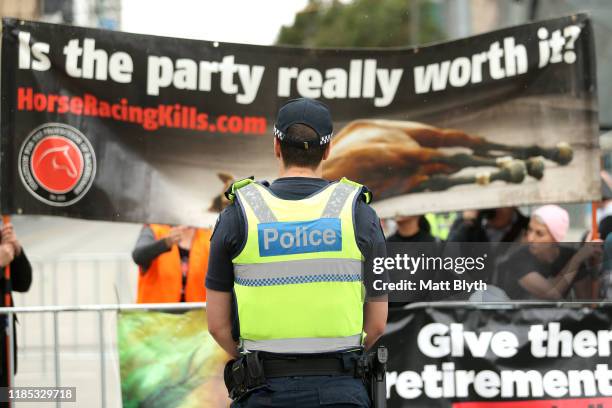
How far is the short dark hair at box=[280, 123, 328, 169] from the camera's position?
11.8 feet

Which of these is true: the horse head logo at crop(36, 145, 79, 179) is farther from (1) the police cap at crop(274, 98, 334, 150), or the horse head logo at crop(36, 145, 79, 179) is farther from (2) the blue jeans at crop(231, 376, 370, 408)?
(2) the blue jeans at crop(231, 376, 370, 408)

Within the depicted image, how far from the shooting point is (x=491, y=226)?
7.61m

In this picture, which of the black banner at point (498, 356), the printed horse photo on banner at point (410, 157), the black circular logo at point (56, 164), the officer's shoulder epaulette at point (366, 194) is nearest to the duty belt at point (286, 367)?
the officer's shoulder epaulette at point (366, 194)

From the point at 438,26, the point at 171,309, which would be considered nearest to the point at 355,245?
the point at 171,309

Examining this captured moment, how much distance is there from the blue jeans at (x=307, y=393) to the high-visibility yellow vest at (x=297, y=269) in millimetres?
111

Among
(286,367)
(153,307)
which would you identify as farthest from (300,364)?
(153,307)

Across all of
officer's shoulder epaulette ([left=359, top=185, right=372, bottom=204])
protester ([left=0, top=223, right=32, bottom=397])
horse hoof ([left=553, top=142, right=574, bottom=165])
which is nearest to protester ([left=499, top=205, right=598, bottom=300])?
horse hoof ([left=553, top=142, right=574, bottom=165])

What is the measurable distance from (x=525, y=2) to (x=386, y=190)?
11.5 meters

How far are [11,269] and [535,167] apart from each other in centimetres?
341

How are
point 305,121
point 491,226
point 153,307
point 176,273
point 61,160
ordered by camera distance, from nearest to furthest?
point 305,121, point 153,307, point 61,160, point 176,273, point 491,226

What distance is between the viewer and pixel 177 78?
5.87 meters

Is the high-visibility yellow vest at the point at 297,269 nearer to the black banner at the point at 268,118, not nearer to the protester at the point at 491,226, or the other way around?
the black banner at the point at 268,118

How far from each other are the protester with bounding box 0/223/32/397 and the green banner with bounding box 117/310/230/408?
0.79m

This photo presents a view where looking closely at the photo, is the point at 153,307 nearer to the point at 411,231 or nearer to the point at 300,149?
the point at 411,231
